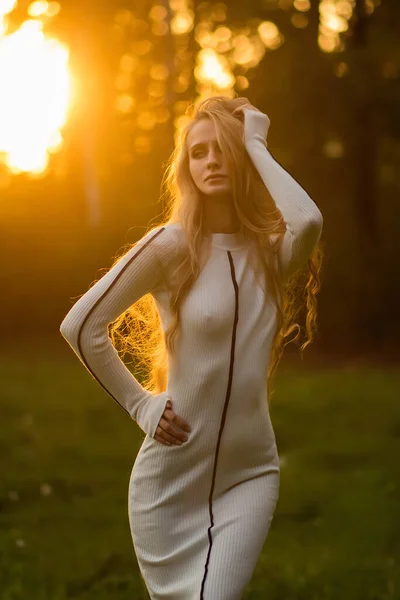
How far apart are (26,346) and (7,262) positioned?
6.02 feet

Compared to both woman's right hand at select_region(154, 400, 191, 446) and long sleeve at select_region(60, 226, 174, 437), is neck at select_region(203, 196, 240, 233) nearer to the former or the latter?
long sleeve at select_region(60, 226, 174, 437)

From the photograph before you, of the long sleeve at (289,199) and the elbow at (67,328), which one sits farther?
the long sleeve at (289,199)

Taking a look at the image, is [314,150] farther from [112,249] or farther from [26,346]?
[26,346]

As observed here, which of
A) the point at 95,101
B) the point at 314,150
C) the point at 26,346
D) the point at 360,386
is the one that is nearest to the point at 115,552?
the point at 360,386

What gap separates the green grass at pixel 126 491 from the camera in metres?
6.55

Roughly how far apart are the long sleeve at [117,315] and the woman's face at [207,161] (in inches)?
9.9

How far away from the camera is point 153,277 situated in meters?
3.73

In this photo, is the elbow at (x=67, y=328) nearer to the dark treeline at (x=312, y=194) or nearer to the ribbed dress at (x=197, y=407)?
the ribbed dress at (x=197, y=407)

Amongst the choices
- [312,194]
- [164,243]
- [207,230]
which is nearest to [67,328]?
[164,243]

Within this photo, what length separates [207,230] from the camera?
12.7 feet

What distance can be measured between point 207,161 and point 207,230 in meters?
0.25

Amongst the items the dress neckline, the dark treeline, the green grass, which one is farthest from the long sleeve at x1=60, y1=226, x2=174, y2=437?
the dark treeline

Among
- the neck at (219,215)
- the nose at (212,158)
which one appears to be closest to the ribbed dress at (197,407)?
the neck at (219,215)

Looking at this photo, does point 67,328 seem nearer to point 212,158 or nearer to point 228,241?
point 228,241
